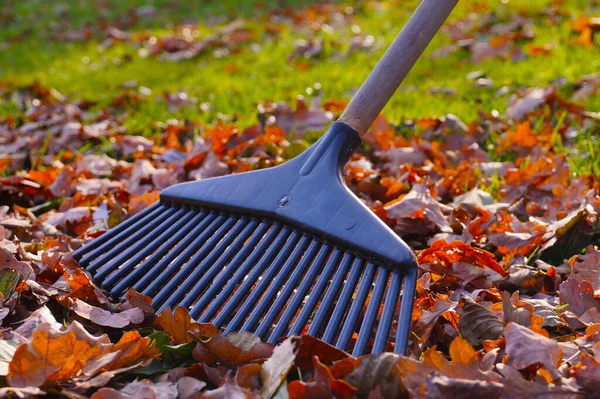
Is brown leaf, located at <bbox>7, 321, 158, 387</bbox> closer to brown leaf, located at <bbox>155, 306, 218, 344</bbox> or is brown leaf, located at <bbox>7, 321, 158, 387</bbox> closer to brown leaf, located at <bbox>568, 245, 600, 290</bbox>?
brown leaf, located at <bbox>155, 306, 218, 344</bbox>

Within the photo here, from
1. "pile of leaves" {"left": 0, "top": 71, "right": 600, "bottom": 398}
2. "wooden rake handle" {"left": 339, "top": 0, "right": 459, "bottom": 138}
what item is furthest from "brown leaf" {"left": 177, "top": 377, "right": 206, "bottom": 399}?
"wooden rake handle" {"left": 339, "top": 0, "right": 459, "bottom": 138}

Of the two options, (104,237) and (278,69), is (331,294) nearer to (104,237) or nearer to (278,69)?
(104,237)

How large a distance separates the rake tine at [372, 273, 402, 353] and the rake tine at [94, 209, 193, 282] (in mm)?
738

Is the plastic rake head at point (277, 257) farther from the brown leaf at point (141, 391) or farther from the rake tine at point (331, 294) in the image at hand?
the brown leaf at point (141, 391)

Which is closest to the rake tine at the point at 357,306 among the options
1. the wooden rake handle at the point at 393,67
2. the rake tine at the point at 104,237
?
the wooden rake handle at the point at 393,67

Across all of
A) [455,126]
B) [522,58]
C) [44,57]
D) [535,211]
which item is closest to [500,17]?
[522,58]

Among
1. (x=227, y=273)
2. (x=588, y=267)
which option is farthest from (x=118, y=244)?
(x=588, y=267)

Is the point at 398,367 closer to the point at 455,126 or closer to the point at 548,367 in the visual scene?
the point at 548,367

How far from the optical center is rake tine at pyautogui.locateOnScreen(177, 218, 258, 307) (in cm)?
165

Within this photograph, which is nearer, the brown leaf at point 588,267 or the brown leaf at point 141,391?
the brown leaf at point 141,391

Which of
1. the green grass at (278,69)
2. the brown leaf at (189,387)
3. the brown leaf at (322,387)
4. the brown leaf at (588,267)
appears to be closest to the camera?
the brown leaf at (322,387)

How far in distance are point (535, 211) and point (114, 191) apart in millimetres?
1675

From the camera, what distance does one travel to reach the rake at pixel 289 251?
1.48 metres

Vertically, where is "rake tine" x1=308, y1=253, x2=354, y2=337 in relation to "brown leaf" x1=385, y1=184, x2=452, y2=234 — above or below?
above
